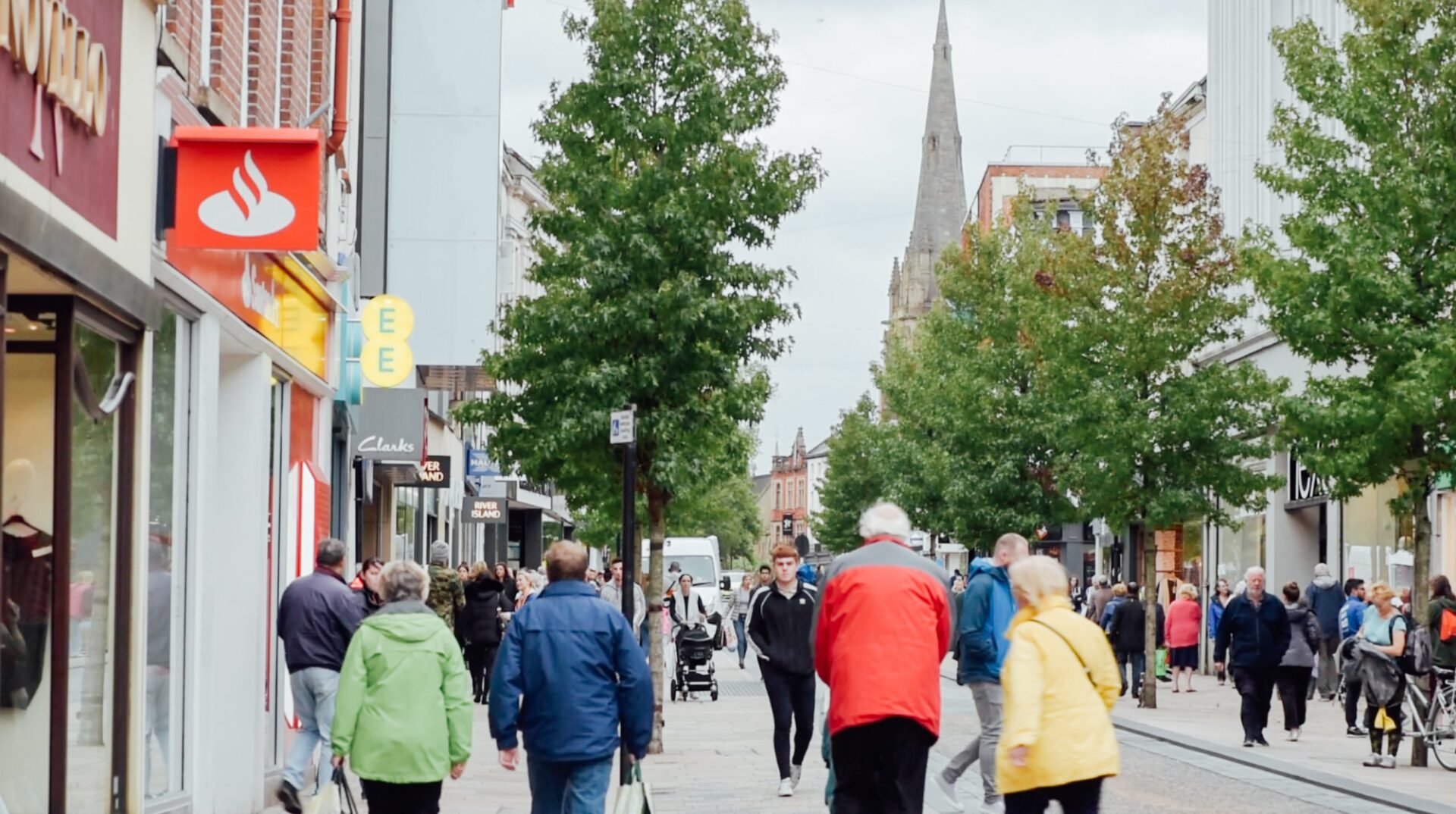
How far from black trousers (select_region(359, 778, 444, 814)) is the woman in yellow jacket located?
2.48m

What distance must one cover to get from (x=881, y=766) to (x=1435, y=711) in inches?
460

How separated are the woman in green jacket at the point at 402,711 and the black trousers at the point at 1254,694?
14.5 meters

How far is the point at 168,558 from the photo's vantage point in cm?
1270

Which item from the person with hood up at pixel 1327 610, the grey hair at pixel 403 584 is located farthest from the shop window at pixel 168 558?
the person with hood up at pixel 1327 610

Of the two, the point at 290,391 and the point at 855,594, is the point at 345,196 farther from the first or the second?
the point at 855,594

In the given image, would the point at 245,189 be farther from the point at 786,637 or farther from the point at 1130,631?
the point at 1130,631

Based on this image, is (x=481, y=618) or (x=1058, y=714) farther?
(x=481, y=618)

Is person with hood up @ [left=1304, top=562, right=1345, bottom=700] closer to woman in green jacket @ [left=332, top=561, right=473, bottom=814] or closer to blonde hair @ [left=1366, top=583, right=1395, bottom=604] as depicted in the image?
blonde hair @ [left=1366, top=583, right=1395, bottom=604]

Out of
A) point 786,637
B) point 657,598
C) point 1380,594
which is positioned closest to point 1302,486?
point 1380,594

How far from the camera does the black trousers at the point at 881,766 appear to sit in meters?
9.62

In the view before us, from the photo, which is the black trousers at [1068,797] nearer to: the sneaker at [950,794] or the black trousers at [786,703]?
the sneaker at [950,794]

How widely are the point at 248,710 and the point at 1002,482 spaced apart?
1390 inches

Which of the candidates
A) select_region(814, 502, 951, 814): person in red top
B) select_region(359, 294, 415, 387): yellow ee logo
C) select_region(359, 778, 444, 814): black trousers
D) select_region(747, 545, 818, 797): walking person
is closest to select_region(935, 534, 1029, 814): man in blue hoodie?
select_region(747, 545, 818, 797): walking person

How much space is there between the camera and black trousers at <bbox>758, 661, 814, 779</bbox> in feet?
51.1
